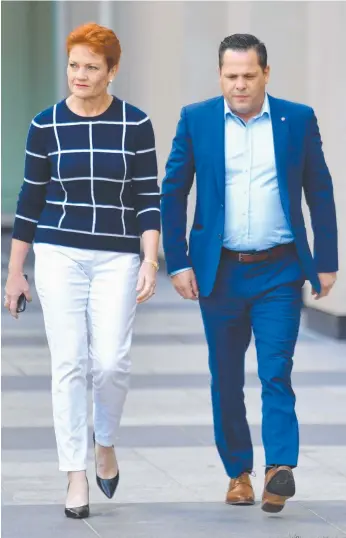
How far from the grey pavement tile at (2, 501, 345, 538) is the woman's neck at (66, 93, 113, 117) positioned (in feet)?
5.08

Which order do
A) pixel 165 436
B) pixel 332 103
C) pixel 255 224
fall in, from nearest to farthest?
pixel 255 224 → pixel 165 436 → pixel 332 103

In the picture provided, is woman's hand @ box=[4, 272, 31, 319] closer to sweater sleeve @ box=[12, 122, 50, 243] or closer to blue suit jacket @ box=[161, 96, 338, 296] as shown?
sweater sleeve @ box=[12, 122, 50, 243]

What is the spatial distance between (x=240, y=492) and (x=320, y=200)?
1205mm

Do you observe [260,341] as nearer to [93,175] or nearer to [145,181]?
[145,181]

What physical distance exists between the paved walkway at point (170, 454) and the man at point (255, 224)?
0.27 m

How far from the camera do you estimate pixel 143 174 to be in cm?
562

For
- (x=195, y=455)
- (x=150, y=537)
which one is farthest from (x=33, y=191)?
(x=195, y=455)

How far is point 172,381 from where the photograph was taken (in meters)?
9.27

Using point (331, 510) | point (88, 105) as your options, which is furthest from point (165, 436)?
point (88, 105)

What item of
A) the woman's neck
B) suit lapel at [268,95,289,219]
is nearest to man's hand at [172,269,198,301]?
suit lapel at [268,95,289,219]

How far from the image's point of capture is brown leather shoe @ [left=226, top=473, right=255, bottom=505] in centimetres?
585

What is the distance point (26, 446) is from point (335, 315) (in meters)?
4.40

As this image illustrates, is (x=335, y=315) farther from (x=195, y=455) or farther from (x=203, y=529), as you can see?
(x=203, y=529)

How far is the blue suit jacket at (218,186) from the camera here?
18.5 feet
